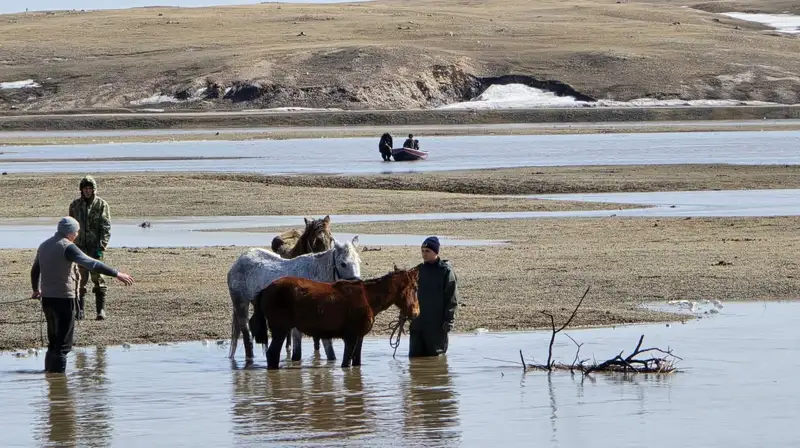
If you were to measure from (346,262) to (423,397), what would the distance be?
4.89 feet

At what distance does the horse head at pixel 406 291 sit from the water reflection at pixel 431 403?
2.07 feet

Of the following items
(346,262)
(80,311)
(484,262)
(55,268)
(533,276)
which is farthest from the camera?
(484,262)

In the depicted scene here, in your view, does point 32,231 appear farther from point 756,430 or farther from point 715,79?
point 715,79

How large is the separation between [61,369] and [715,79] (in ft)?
257

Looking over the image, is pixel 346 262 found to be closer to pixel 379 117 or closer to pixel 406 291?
pixel 406 291

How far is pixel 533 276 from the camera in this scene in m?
18.0

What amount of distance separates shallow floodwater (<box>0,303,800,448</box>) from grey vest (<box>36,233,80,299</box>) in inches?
30.8

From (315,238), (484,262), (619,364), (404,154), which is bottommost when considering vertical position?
(619,364)

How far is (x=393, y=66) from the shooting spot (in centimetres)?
9125

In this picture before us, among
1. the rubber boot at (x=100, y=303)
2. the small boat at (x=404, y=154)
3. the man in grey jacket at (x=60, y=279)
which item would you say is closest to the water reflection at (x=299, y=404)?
the man in grey jacket at (x=60, y=279)

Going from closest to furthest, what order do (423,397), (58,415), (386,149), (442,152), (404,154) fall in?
(58,415) → (423,397) → (404,154) → (386,149) → (442,152)

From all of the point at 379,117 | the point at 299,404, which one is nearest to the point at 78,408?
the point at 299,404

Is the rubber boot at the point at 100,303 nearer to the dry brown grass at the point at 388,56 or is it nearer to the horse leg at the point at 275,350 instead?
the horse leg at the point at 275,350

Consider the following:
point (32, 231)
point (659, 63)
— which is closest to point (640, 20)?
point (659, 63)
